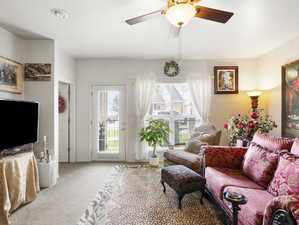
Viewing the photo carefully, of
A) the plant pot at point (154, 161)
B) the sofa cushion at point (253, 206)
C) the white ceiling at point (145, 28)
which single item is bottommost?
the plant pot at point (154, 161)

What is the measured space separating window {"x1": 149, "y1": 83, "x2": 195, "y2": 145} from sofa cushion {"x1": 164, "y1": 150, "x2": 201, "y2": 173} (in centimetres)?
103

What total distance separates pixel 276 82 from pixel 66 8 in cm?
405

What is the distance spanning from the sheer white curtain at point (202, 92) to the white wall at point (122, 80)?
17 centimetres

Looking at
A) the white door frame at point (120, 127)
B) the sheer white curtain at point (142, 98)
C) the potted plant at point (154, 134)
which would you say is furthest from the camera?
the white door frame at point (120, 127)

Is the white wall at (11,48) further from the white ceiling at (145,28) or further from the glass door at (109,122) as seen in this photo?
the glass door at (109,122)

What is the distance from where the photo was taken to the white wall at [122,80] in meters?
4.42

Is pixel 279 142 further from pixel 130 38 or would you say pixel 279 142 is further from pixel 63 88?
pixel 63 88

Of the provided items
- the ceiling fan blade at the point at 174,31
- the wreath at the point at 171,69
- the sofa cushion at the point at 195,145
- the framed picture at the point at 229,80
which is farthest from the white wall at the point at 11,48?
the framed picture at the point at 229,80

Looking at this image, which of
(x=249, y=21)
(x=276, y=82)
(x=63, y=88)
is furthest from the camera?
(x=63, y=88)

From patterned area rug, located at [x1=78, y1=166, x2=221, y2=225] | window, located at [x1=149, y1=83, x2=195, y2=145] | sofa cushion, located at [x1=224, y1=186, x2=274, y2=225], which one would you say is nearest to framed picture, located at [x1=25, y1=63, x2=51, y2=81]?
patterned area rug, located at [x1=78, y1=166, x2=221, y2=225]

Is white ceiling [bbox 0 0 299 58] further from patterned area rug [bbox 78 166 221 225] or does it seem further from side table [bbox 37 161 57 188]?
patterned area rug [bbox 78 166 221 225]

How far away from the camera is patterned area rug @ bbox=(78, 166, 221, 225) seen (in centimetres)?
211

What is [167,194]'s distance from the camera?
2746 mm

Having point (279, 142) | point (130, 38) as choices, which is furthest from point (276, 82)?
point (130, 38)
